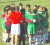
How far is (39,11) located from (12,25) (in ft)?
6.62

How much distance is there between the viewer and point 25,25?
14.0m

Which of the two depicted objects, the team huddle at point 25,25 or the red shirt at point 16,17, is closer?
the red shirt at point 16,17

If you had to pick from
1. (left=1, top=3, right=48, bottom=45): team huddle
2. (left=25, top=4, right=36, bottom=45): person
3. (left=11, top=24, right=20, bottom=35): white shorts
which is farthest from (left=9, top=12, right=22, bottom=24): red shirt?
(left=25, top=4, right=36, bottom=45): person

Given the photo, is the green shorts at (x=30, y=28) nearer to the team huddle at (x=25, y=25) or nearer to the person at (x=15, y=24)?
the team huddle at (x=25, y=25)

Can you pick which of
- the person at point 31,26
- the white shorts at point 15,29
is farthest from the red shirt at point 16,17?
the person at point 31,26

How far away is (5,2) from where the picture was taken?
78.1 ft

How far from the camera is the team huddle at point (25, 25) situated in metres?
13.1

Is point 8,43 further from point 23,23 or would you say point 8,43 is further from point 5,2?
point 5,2

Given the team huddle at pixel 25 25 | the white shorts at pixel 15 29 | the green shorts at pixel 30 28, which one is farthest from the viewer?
the green shorts at pixel 30 28

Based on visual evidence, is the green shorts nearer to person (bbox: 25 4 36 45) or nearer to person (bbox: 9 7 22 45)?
person (bbox: 25 4 36 45)

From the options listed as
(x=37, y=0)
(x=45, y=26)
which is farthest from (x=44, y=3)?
(x=45, y=26)

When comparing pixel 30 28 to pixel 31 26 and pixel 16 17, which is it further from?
pixel 16 17

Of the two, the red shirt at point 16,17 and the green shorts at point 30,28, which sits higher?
the red shirt at point 16,17

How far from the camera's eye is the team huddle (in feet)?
42.9
